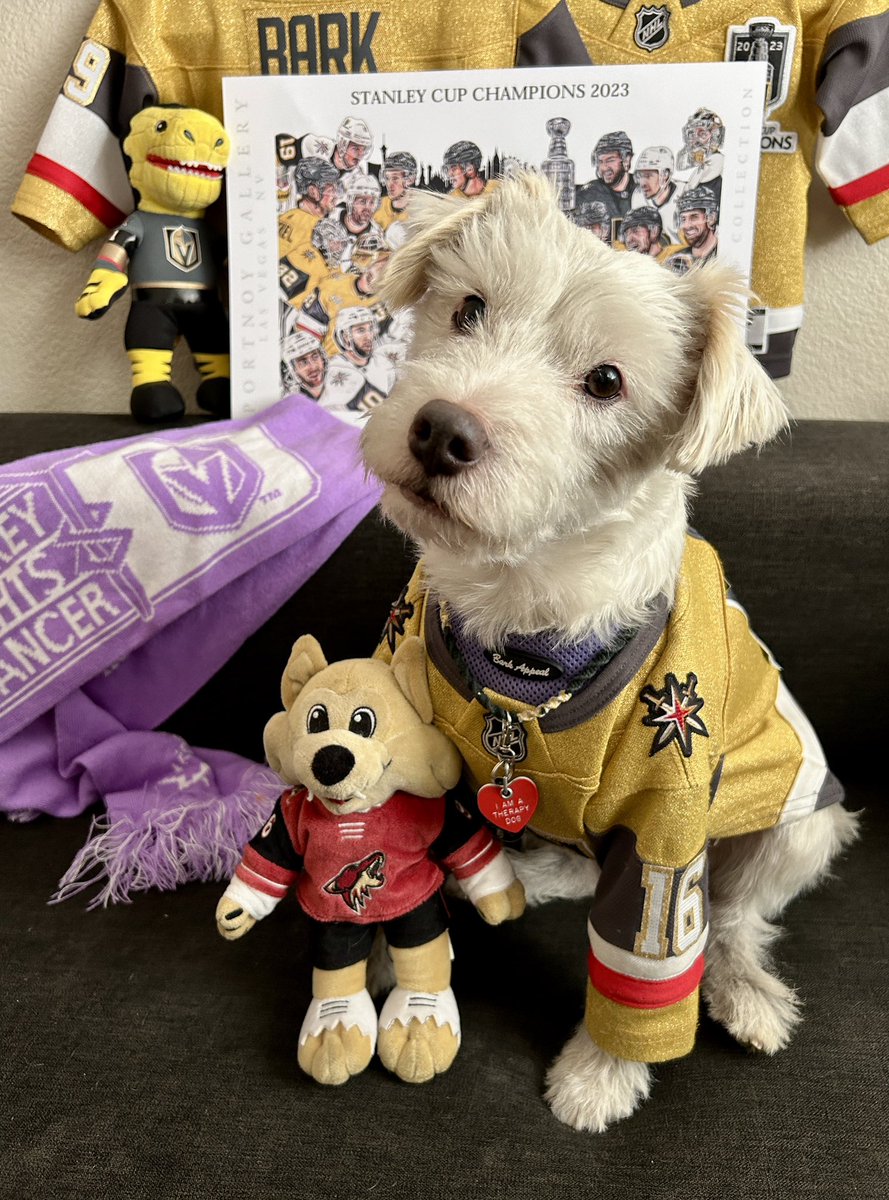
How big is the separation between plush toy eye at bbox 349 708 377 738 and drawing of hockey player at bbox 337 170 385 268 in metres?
0.74

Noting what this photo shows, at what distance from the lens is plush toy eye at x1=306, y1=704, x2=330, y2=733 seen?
2.56ft

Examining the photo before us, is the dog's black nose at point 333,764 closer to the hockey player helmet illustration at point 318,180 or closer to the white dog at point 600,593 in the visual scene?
the white dog at point 600,593

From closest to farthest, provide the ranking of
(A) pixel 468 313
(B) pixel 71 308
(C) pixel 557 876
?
1. (A) pixel 468 313
2. (C) pixel 557 876
3. (B) pixel 71 308

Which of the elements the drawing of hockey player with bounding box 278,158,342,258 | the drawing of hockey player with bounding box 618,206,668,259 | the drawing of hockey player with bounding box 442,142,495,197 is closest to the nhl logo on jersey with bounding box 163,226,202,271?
the drawing of hockey player with bounding box 278,158,342,258

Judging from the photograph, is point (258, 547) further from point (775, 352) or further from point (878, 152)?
point (878, 152)

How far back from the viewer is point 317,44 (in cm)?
117

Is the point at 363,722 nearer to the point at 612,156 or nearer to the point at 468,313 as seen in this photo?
the point at 468,313

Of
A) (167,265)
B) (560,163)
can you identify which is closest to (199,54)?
(167,265)

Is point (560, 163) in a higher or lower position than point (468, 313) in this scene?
higher

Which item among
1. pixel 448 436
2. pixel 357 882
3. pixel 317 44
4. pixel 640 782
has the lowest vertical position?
pixel 357 882

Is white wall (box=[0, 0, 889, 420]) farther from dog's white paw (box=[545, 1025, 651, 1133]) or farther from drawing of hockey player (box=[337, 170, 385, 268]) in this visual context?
dog's white paw (box=[545, 1025, 651, 1133])

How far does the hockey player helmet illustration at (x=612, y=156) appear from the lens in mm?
1147

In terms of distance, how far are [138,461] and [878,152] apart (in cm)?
104

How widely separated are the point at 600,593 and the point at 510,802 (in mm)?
214
